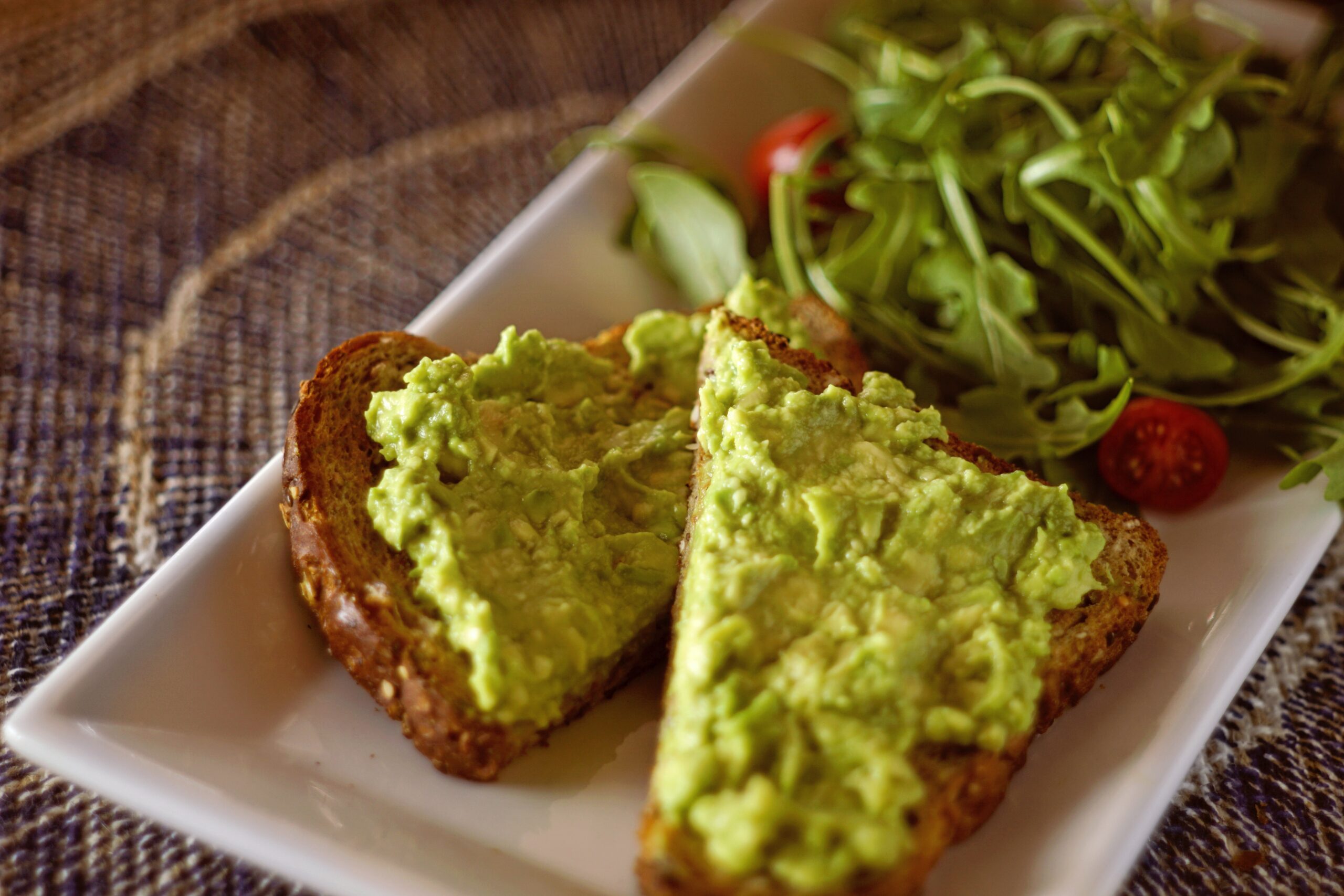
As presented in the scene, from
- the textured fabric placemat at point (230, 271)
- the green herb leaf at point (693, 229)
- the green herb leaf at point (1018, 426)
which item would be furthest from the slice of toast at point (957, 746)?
the green herb leaf at point (693, 229)

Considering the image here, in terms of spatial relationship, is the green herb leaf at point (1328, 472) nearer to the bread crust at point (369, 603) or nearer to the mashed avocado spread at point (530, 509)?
the mashed avocado spread at point (530, 509)

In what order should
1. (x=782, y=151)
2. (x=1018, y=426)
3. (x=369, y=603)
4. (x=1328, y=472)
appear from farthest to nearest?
(x=782, y=151), (x=1018, y=426), (x=1328, y=472), (x=369, y=603)

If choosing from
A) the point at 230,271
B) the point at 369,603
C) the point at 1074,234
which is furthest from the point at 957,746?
the point at 230,271

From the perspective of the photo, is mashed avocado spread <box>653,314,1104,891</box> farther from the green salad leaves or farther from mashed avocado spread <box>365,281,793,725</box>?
the green salad leaves

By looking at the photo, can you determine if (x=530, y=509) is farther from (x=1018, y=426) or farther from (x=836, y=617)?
(x=1018, y=426)

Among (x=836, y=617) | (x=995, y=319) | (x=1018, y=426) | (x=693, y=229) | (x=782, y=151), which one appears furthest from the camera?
(x=782, y=151)

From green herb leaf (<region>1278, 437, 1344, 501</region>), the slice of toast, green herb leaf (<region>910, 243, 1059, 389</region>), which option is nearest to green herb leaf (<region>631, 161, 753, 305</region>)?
green herb leaf (<region>910, 243, 1059, 389</region>)
